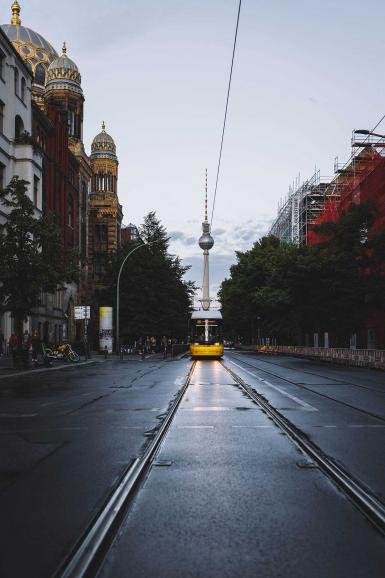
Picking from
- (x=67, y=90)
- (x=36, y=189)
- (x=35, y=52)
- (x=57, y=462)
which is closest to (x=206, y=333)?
(x=36, y=189)

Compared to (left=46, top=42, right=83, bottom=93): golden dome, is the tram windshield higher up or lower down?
lower down

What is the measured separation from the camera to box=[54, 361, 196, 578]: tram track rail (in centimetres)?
370

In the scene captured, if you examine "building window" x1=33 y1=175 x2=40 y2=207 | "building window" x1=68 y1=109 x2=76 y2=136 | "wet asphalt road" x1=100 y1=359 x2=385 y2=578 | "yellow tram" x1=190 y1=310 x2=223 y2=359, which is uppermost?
"building window" x1=68 y1=109 x2=76 y2=136

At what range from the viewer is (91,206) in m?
89.4

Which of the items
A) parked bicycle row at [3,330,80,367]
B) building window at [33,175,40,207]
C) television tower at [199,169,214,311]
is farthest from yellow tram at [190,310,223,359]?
television tower at [199,169,214,311]

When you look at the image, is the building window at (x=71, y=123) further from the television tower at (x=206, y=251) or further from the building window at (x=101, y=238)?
the television tower at (x=206, y=251)

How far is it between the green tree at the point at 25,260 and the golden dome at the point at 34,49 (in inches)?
2088

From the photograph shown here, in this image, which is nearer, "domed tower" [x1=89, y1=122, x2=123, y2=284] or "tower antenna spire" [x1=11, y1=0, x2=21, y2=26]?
"tower antenna spire" [x1=11, y1=0, x2=21, y2=26]

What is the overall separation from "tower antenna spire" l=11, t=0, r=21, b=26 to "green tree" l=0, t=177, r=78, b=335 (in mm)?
60909

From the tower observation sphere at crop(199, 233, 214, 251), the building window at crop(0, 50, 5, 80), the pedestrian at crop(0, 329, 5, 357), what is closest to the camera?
the pedestrian at crop(0, 329, 5, 357)

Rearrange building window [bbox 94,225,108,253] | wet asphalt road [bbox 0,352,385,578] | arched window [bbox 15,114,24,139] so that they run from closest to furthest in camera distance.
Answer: wet asphalt road [bbox 0,352,385,578] → arched window [bbox 15,114,24,139] → building window [bbox 94,225,108,253]

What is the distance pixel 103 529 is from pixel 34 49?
7950 cm

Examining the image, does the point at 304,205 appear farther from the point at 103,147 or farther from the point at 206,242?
the point at 206,242

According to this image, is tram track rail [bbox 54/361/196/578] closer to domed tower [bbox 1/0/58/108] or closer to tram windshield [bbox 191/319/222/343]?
tram windshield [bbox 191/319/222/343]
